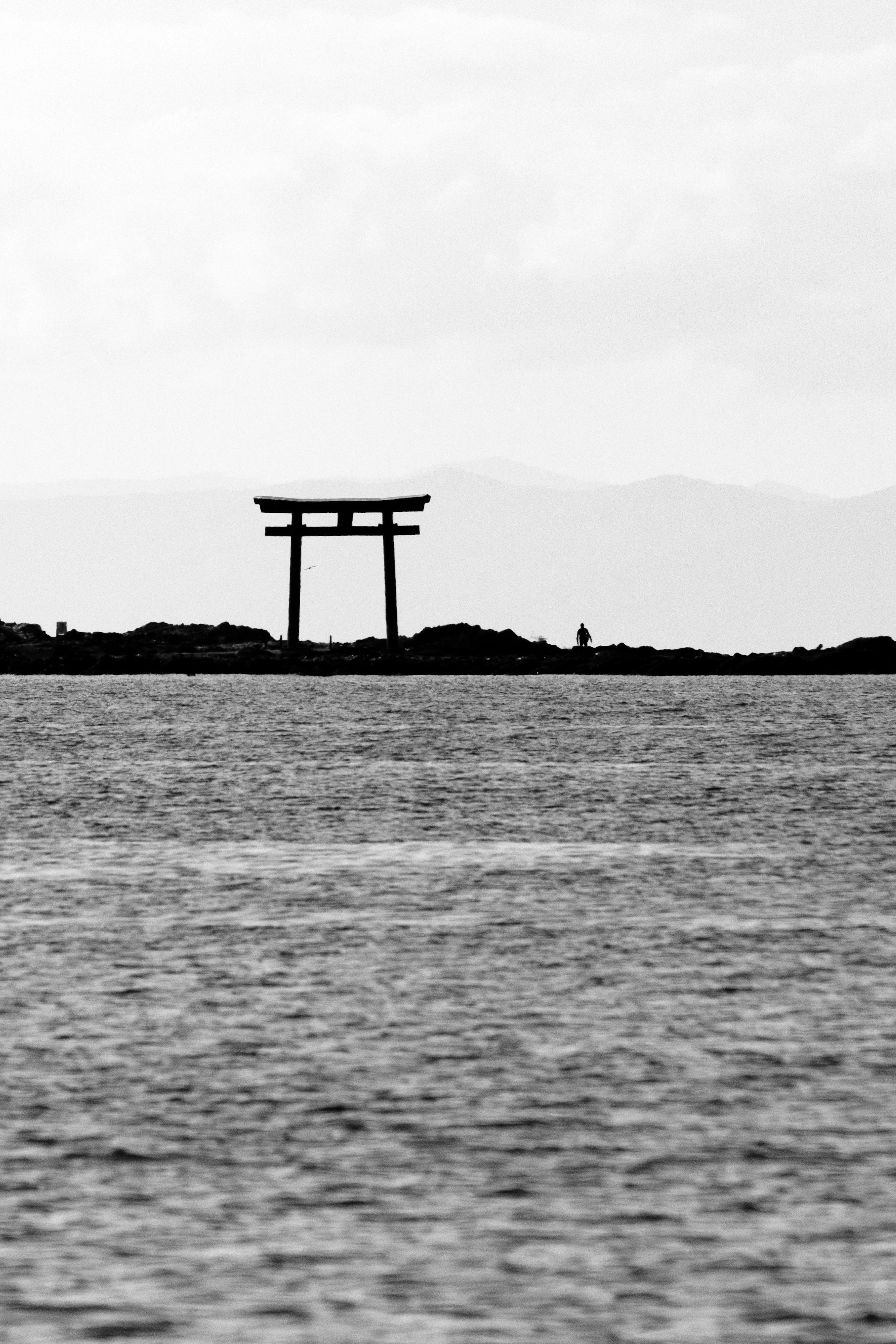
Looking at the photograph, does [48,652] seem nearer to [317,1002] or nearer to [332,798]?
[332,798]

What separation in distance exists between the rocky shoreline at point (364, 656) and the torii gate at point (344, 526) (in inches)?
386

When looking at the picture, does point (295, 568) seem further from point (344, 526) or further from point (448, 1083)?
point (448, 1083)

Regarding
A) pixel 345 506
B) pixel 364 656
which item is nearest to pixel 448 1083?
pixel 345 506

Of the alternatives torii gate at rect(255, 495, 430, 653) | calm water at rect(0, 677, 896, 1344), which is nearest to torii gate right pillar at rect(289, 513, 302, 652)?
torii gate at rect(255, 495, 430, 653)

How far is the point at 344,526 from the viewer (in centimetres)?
7606

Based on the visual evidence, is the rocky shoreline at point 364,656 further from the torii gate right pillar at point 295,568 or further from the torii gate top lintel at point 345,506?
the torii gate top lintel at point 345,506

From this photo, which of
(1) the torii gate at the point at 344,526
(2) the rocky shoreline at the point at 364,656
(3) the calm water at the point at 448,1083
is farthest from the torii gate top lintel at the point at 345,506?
(3) the calm water at the point at 448,1083

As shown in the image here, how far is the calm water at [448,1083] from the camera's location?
7363mm

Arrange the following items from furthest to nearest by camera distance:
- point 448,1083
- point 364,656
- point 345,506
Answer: point 364,656 < point 345,506 < point 448,1083

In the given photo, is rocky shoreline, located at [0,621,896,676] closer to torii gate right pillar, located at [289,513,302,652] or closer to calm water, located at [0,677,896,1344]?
torii gate right pillar, located at [289,513,302,652]

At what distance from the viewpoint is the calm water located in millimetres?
7363

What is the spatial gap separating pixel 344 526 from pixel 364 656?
13.8m

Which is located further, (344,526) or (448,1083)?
(344,526)

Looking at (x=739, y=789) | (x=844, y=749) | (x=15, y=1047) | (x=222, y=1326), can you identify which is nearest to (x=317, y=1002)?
(x=15, y=1047)
